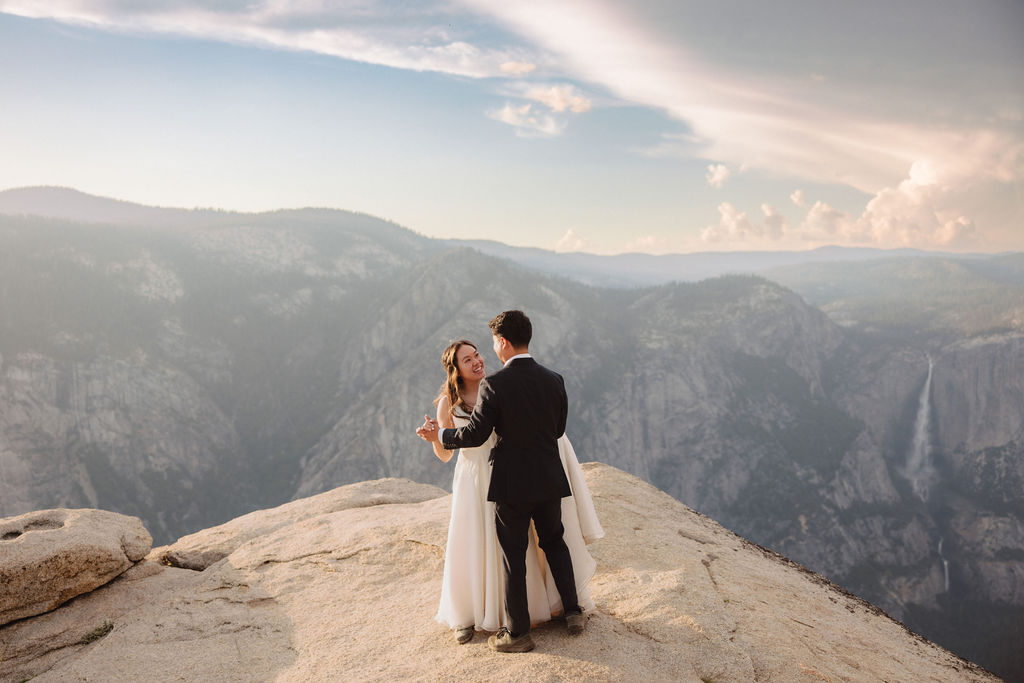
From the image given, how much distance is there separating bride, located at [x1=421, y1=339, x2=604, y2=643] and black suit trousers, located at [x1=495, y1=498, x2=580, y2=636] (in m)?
0.21

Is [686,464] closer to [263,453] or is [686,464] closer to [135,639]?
[263,453]

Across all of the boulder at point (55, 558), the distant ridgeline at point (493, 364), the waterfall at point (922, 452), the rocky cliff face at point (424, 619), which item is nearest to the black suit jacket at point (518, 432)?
the rocky cliff face at point (424, 619)

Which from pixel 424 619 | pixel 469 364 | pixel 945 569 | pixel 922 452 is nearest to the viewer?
pixel 469 364

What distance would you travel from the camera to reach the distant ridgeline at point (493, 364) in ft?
203

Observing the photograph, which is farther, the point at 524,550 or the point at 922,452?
the point at 922,452

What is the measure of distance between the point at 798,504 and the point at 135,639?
86351 millimetres

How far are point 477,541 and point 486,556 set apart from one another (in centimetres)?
16

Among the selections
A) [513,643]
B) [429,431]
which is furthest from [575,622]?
[429,431]

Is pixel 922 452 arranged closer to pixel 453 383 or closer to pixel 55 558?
pixel 453 383

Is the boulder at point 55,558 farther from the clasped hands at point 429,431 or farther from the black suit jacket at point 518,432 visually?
the black suit jacket at point 518,432

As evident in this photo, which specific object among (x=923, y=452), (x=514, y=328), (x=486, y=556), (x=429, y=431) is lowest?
(x=923, y=452)

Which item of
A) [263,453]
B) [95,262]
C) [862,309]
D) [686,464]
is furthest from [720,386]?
[95,262]

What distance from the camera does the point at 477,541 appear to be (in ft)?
16.6

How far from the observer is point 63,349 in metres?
63.3
